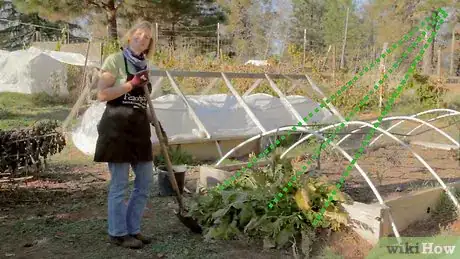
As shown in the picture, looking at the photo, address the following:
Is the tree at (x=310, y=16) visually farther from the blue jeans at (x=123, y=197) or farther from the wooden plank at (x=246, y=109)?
the blue jeans at (x=123, y=197)

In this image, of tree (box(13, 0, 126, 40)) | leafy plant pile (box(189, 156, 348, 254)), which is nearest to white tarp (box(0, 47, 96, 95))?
tree (box(13, 0, 126, 40))

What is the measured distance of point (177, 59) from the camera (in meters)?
14.2

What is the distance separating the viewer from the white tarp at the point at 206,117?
6703 millimetres

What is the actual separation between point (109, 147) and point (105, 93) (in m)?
0.36

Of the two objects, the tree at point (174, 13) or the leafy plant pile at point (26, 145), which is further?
the tree at point (174, 13)

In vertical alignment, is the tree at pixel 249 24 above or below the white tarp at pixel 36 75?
above

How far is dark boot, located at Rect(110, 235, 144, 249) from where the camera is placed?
11.0 ft

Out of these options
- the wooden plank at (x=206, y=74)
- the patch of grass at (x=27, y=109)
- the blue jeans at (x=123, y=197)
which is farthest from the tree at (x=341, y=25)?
the blue jeans at (x=123, y=197)

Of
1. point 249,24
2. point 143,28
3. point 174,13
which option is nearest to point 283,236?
point 143,28

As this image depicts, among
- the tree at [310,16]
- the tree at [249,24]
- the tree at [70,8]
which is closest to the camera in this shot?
the tree at [70,8]

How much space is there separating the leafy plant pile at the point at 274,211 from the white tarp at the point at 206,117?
253 centimetres

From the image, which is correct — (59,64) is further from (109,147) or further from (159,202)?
(109,147)

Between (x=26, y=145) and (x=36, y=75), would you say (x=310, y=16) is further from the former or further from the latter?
(x=26, y=145)

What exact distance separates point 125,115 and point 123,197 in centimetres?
56
